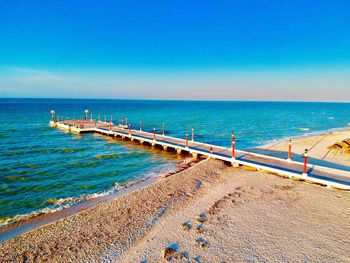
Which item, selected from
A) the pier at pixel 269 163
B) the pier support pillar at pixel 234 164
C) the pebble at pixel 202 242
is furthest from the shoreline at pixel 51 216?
the pier at pixel 269 163

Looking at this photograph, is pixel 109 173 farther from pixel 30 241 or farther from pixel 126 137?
pixel 126 137

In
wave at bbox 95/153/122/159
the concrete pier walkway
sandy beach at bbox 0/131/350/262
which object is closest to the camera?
sandy beach at bbox 0/131/350/262

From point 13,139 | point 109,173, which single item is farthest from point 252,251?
point 13,139

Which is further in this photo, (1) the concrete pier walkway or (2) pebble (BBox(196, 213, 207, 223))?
(1) the concrete pier walkway

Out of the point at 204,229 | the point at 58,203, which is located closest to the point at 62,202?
the point at 58,203

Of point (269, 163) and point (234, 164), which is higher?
point (269, 163)

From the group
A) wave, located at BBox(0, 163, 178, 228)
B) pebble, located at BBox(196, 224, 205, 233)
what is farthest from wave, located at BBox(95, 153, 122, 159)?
pebble, located at BBox(196, 224, 205, 233)

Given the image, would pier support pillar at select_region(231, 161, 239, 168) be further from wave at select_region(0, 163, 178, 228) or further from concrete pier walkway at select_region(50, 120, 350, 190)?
wave at select_region(0, 163, 178, 228)

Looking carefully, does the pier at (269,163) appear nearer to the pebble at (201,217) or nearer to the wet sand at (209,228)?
the wet sand at (209,228)

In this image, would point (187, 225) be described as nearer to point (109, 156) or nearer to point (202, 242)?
point (202, 242)
